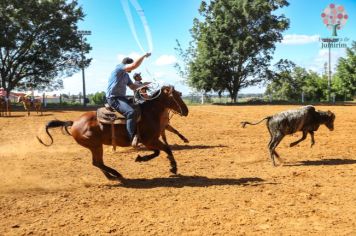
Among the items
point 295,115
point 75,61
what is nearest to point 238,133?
point 295,115

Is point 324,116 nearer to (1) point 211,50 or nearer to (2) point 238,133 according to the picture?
(2) point 238,133

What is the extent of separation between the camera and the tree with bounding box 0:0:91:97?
134 feet

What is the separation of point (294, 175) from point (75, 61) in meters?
39.9

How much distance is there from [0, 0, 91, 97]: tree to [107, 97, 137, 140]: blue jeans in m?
34.4

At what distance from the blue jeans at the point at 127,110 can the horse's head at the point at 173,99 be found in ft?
3.34

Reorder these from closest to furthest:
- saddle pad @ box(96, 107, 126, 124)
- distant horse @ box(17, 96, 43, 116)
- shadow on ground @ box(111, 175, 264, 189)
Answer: shadow on ground @ box(111, 175, 264, 189), saddle pad @ box(96, 107, 126, 124), distant horse @ box(17, 96, 43, 116)

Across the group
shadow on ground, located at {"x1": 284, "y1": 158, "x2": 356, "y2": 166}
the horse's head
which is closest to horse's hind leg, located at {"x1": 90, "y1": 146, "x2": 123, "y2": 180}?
the horse's head

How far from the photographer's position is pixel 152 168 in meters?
11.0

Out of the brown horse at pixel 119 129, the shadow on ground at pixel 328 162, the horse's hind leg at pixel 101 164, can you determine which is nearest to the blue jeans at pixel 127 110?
the brown horse at pixel 119 129

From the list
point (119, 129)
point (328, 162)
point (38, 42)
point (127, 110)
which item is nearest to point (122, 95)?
point (127, 110)

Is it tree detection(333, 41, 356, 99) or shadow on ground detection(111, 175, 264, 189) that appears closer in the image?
shadow on ground detection(111, 175, 264, 189)

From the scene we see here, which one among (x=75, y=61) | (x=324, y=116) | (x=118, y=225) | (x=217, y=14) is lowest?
(x=118, y=225)

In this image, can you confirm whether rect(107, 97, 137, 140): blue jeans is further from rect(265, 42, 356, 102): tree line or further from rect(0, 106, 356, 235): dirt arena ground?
rect(265, 42, 356, 102): tree line

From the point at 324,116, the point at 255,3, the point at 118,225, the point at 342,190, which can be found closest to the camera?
the point at 118,225
